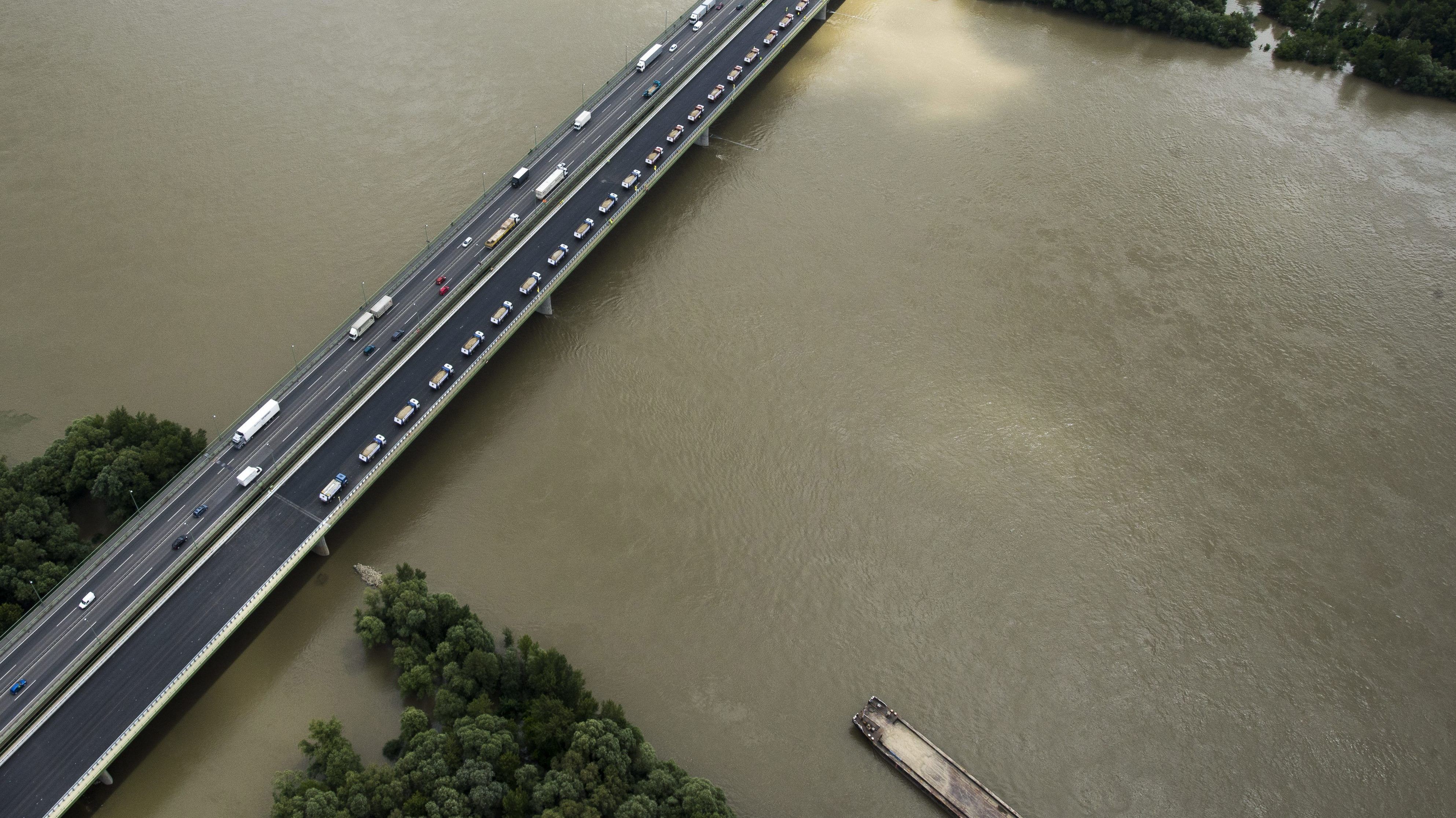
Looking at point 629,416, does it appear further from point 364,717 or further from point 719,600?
point 364,717

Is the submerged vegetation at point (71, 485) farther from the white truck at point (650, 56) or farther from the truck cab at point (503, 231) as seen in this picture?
the white truck at point (650, 56)

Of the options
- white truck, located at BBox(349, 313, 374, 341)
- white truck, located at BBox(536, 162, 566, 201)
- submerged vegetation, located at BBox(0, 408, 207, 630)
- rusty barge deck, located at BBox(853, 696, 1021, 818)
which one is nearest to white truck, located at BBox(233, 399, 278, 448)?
submerged vegetation, located at BBox(0, 408, 207, 630)

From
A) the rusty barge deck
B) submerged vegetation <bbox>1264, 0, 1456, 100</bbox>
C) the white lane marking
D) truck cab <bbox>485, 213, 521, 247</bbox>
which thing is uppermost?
submerged vegetation <bbox>1264, 0, 1456, 100</bbox>

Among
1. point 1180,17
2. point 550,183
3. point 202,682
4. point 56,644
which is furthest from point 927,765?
point 1180,17

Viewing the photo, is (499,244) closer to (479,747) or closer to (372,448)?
(372,448)

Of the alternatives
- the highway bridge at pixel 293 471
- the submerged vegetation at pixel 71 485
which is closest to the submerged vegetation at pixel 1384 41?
the highway bridge at pixel 293 471

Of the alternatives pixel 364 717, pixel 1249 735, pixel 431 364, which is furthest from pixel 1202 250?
pixel 364 717

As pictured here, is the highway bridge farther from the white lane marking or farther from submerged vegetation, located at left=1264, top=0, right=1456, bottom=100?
submerged vegetation, located at left=1264, top=0, right=1456, bottom=100
